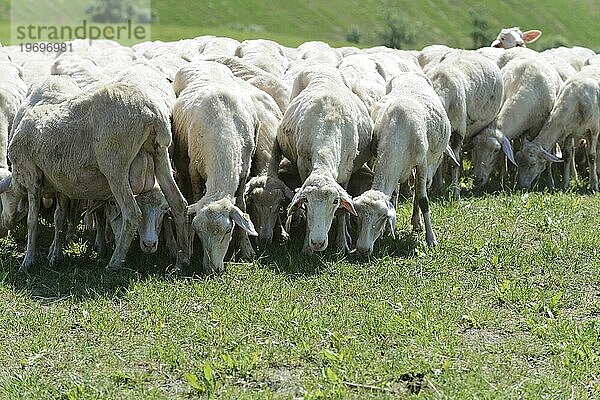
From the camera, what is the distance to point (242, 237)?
356 inches

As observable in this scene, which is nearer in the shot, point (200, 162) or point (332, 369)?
point (332, 369)

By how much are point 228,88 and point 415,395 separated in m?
4.66

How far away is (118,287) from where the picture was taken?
7.92m

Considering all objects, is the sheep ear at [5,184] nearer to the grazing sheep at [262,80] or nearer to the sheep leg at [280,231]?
the sheep leg at [280,231]

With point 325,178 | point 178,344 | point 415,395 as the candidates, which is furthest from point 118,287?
point 415,395

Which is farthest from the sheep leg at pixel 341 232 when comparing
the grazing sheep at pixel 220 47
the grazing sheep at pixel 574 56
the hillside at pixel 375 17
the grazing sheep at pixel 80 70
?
the hillside at pixel 375 17

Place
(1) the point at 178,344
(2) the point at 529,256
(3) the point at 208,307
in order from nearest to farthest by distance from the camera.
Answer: (1) the point at 178,344 < (3) the point at 208,307 < (2) the point at 529,256

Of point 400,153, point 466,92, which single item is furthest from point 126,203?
point 466,92

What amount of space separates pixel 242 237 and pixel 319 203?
3.25 ft

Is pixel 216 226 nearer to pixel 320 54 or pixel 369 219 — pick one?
pixel 369 219

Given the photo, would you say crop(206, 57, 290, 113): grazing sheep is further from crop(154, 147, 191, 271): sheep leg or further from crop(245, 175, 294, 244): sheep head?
crop(154, 147, 191, 271): sheep leg

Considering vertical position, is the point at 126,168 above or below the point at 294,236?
above

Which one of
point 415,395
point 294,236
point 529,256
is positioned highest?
point 415,395

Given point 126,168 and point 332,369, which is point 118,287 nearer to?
point 126,168
